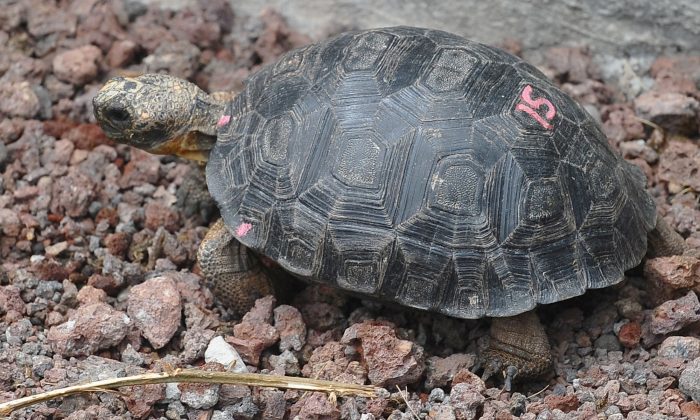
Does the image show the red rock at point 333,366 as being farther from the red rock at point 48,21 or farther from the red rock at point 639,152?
the red rock at point 48,21

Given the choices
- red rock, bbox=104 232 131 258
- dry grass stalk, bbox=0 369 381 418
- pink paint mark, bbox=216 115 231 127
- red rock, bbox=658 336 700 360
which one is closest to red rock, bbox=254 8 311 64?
pink paint mark, bbox=216 115 231 127

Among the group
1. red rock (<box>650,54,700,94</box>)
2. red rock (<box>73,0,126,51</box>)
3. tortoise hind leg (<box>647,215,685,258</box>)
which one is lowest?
tortoise hind leg (<box>647,215,685,258</box>)

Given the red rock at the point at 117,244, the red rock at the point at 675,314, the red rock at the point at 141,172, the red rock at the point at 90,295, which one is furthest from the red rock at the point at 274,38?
the red rock at the point at 675,314

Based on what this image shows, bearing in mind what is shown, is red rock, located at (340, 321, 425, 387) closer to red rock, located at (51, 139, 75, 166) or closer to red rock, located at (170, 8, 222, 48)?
red rock, located at (51, 139, 75, 166)

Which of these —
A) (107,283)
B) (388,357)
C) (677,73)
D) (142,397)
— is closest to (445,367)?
(388,357)

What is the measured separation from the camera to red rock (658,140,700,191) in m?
4.90

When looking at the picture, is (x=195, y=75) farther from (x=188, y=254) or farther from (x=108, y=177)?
(x=188, y=254)

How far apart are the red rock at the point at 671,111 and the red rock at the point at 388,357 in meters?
2.27

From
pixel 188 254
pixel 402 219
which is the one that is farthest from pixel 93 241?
pixel 402 219

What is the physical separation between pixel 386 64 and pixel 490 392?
1603 millimetres

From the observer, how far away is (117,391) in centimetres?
363

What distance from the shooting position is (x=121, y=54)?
575 cm

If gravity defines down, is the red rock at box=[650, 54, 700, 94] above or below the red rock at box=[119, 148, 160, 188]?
above

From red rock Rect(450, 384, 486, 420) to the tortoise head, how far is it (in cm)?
191
